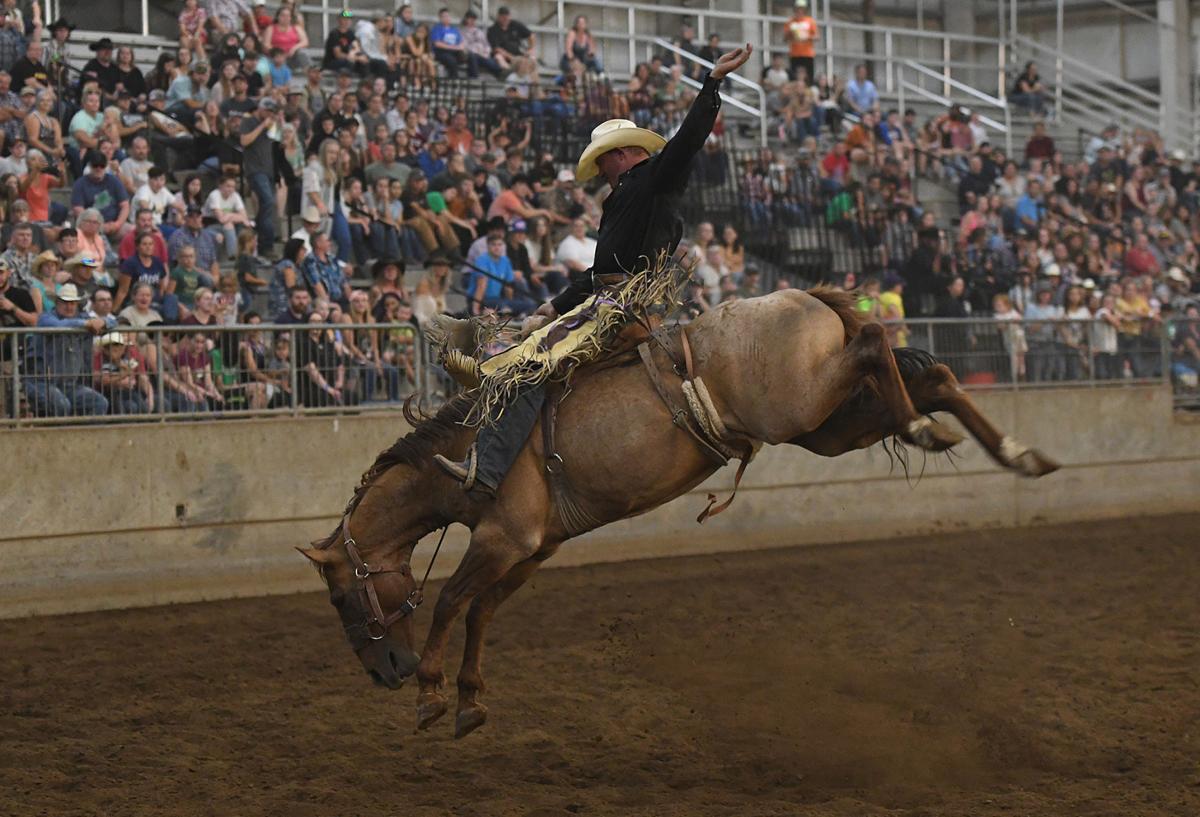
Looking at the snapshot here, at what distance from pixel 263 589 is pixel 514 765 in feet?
16.3

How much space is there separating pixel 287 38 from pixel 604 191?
13.2 ft

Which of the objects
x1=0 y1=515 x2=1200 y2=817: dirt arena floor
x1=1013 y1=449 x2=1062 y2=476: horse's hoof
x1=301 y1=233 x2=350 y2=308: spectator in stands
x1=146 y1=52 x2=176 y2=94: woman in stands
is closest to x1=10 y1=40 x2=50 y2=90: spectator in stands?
x1=146 y1=52 x2=176 y2=94: woman in stands

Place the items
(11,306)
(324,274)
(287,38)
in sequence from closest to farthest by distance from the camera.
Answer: (11,306), (324,274), (287,38)

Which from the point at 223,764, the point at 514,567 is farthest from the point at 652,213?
the point at 223,764

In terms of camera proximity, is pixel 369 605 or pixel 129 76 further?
pixel 129 76

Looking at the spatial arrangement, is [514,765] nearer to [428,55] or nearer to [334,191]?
[334,191]

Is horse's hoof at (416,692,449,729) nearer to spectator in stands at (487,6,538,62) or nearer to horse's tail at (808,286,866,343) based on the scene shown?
horse's tail at (808,286,866,343)

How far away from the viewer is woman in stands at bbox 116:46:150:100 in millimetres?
14195

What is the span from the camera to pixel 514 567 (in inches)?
283

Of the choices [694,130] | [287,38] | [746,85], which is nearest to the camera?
[694,130]

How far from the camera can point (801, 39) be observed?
72.1ft

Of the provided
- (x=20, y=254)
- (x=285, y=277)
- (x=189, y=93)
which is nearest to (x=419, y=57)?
(x=189, y=93)

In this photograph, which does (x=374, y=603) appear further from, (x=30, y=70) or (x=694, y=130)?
(x=30, y=70)

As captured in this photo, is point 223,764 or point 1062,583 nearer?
point 223,764
